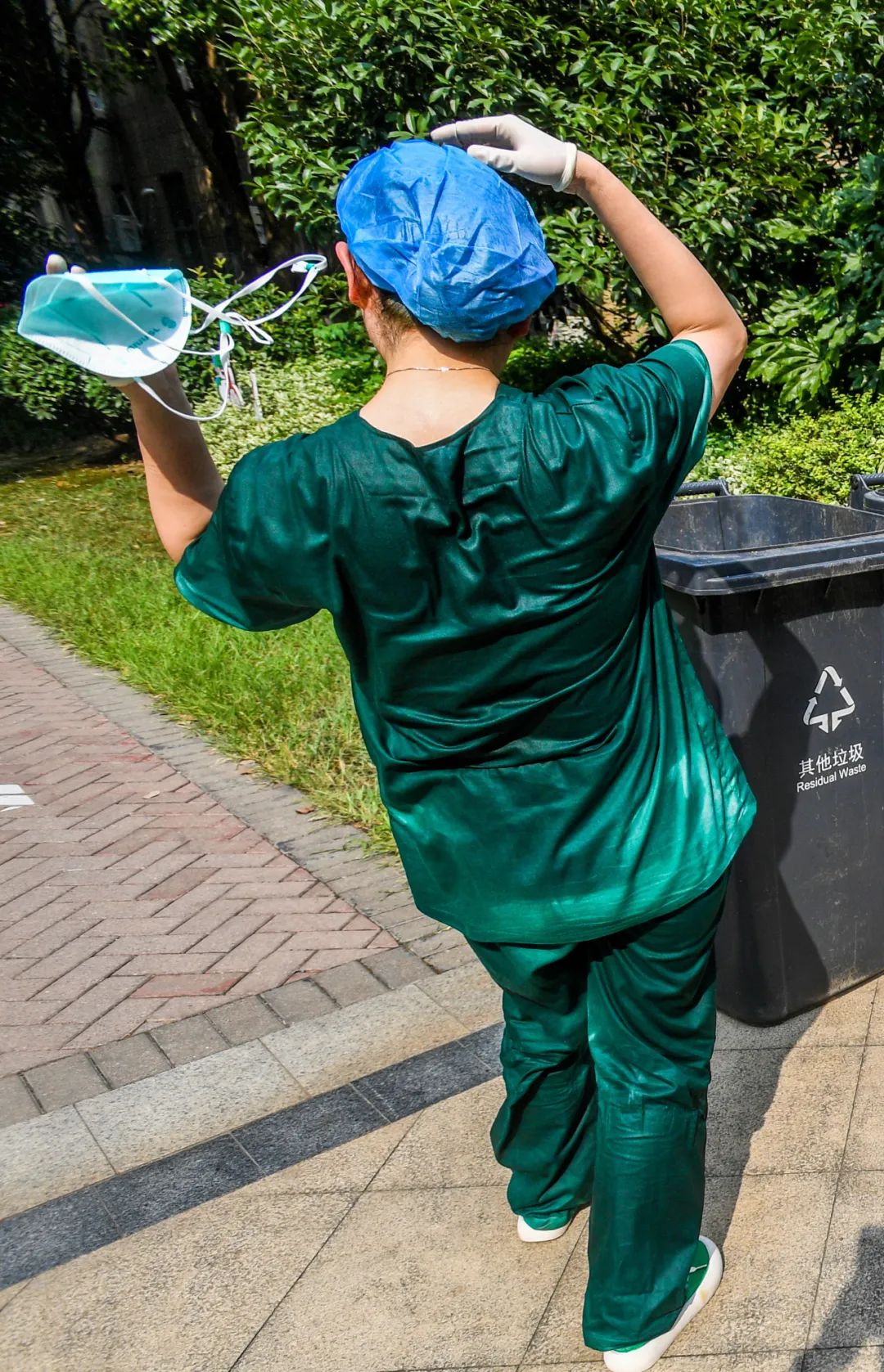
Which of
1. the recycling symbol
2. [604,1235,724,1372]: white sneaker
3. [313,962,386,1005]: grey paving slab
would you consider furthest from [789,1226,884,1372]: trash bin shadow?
[313,962,386,1005]: grey paving slab

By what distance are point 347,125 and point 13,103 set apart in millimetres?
11291

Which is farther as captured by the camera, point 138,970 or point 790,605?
point 138,970

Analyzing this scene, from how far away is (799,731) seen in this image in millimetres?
2898


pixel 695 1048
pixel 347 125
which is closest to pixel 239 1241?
pixel 695 1048

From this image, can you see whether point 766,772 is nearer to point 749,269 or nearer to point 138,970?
point 138,970

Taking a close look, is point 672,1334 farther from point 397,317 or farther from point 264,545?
point 397,317

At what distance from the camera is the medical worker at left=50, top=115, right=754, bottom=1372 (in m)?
1.73

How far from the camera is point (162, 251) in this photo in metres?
24.8

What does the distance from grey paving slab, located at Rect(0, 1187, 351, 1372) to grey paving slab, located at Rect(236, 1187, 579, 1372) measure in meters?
0.04

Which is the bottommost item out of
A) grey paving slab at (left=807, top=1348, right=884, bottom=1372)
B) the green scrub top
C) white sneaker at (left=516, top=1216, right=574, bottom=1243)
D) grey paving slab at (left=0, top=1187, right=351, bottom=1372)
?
white sneaker at (left=516, top=1216, right=574, bottom=1243)

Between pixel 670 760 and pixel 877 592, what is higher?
pixel 670 760

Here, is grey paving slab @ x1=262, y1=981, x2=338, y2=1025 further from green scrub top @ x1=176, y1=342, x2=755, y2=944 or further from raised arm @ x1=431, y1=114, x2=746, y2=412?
raised arm @ x1=431, y1=114, x2=746, y2=412

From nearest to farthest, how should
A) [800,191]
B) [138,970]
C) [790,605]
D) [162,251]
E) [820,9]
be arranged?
[790,605]
[138,970]
[820,9]
[800,191]
[162,251]

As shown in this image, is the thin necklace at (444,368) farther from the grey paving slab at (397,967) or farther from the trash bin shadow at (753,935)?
the grey paving slab at (397,967)
